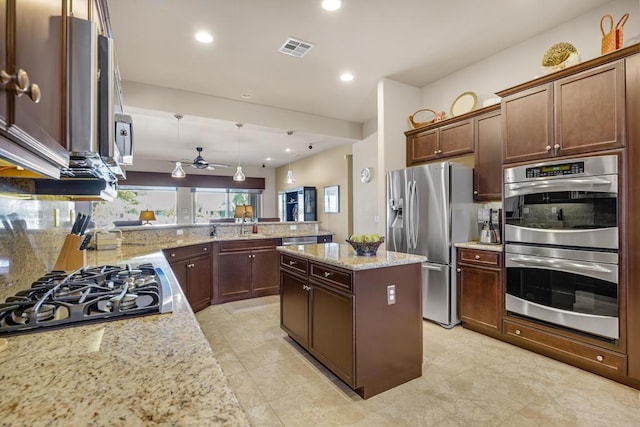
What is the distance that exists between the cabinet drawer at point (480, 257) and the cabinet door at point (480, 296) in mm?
70

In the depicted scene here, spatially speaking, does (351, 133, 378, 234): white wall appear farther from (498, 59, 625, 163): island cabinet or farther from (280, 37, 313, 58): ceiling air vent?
(498, 59, 625, 163): island cabinet

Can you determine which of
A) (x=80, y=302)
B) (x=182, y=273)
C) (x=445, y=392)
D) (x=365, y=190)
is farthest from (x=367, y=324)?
(x=365, y=190)

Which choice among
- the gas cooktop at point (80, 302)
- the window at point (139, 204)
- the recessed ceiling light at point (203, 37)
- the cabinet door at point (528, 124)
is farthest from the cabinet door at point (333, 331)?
the window at point (139, 204)

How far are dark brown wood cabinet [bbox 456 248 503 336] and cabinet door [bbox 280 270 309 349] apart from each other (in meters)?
1.72

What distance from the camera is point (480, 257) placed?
3055mm

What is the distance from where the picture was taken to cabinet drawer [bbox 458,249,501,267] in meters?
2.93

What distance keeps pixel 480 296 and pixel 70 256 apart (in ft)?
10.9

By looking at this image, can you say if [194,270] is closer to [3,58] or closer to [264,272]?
[264,272]

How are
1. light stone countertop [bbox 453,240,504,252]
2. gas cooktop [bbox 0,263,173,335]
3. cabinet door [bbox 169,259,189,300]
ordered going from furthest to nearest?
cabinet door [bbox 169,259,189,300]
light stone countertop [bbox 453,240,504,252]
gas cooktop [bbox 0,263,173,335]

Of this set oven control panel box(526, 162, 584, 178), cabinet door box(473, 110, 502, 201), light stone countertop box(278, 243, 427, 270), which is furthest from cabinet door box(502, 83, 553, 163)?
light stone countertop box(278, 243, 427, 270)

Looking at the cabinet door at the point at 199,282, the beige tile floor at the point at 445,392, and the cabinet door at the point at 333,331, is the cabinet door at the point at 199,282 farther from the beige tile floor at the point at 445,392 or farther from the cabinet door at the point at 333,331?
the cabinet door at the point at 333,331

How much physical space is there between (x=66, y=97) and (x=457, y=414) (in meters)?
2.37

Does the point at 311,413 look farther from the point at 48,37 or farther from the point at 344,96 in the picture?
the point at 344,96

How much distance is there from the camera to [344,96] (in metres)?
4.51
